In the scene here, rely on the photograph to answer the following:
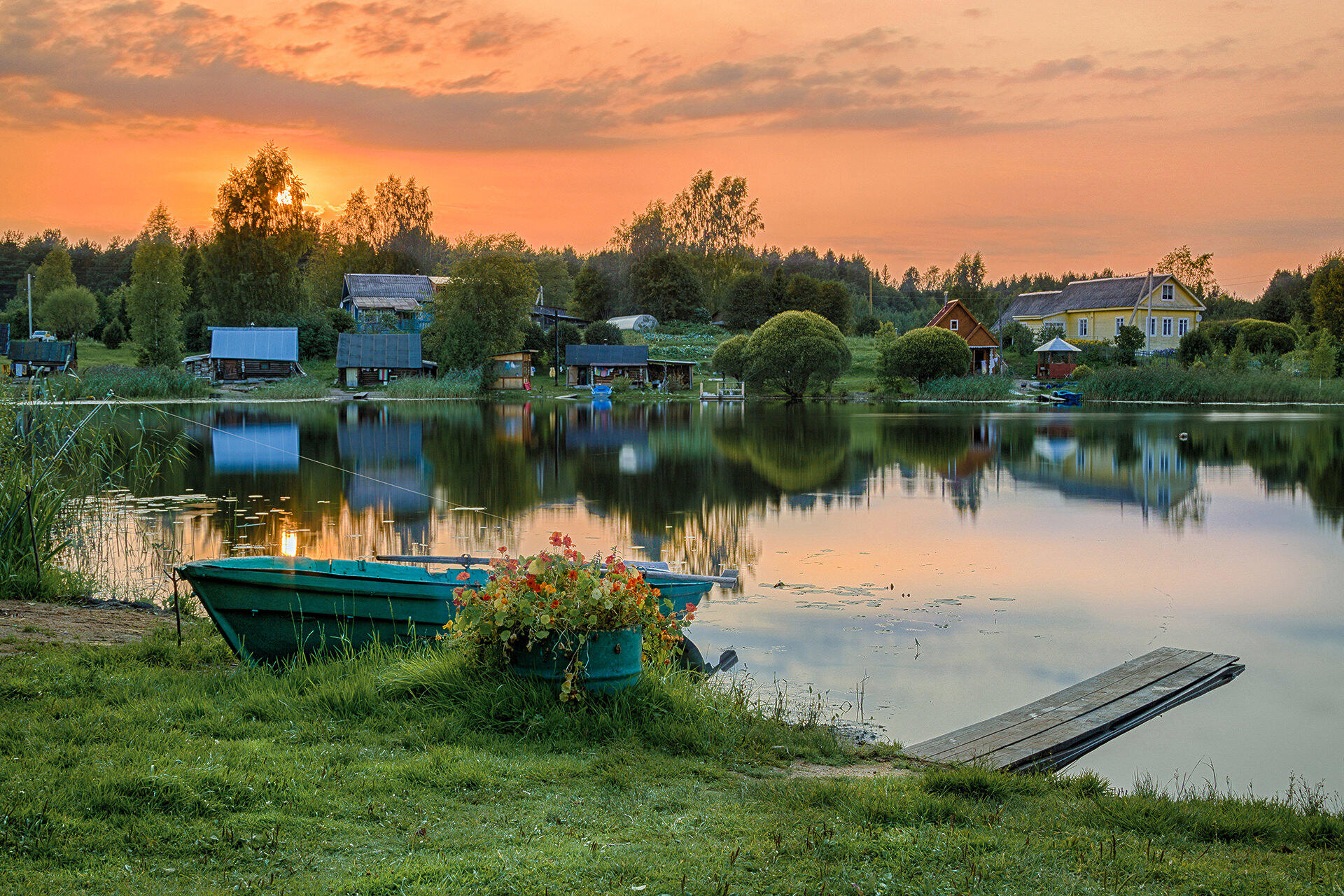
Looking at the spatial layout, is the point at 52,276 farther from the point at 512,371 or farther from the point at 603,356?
the point at 603,356

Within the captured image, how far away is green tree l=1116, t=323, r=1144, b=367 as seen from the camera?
72.9 m

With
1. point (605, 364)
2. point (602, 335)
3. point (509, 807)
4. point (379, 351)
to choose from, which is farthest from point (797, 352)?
point (509, 807)

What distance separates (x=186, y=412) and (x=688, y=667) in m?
49.1

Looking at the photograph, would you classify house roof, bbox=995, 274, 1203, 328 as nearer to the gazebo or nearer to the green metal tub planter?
the gazebo

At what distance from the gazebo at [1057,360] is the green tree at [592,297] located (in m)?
44.8

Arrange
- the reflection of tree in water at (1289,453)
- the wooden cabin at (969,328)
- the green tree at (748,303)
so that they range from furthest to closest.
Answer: the green tree at (748,303), the wooden cabin at (969,328), the reflection of tree in water at (1289,453)

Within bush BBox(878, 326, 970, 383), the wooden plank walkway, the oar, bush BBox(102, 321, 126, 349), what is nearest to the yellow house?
bush BBox(878, 326, 970, 383)

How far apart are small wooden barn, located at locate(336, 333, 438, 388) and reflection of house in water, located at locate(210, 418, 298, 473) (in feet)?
93.9

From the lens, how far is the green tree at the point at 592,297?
105625 millimetres

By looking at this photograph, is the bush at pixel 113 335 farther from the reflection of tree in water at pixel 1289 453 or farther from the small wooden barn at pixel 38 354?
the reflection of tree in water at pixel 1289 453

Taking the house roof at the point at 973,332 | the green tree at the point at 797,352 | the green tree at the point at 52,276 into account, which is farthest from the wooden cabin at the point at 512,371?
the green tree at the point at 52,276

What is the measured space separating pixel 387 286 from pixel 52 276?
36.2 m

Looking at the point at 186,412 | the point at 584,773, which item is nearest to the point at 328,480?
the point at 584,773

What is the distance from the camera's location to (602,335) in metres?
83.6
